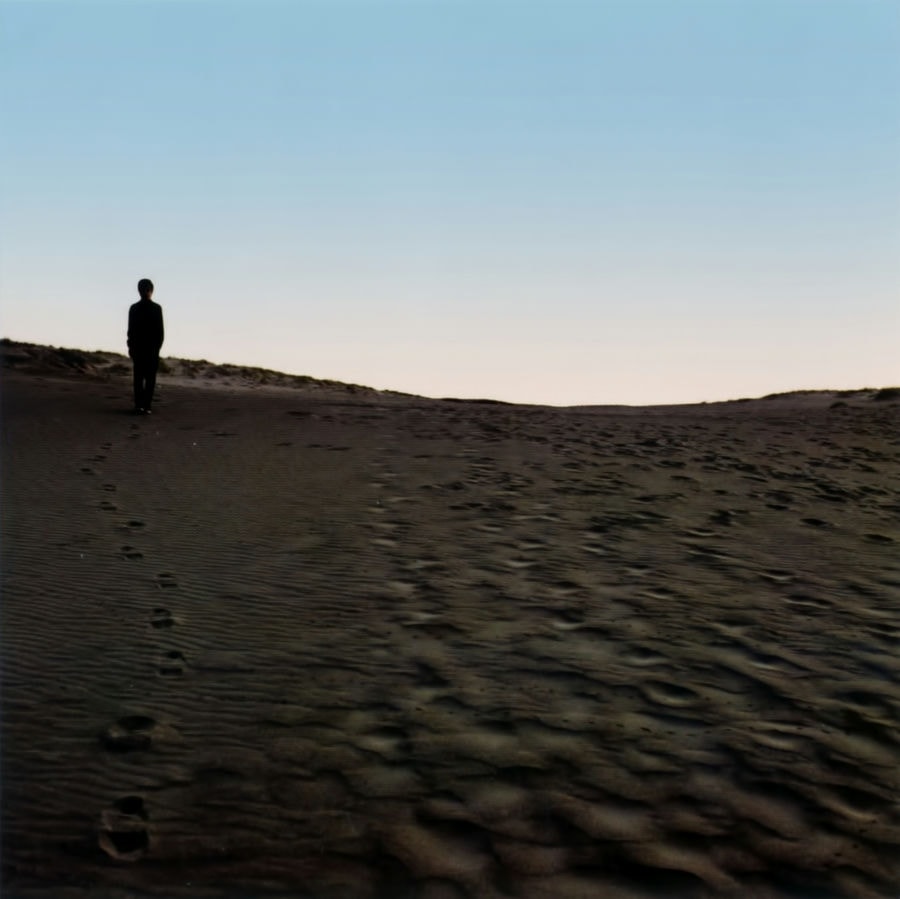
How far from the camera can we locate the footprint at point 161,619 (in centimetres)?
538

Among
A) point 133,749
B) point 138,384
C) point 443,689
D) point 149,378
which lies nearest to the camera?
point 133,749

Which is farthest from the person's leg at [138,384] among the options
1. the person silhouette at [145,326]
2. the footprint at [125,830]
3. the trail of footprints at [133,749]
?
the footprint at [125,830]

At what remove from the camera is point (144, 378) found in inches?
569

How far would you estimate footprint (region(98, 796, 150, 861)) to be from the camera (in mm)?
3238

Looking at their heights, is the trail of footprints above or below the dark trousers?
below

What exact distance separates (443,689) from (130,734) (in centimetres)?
132

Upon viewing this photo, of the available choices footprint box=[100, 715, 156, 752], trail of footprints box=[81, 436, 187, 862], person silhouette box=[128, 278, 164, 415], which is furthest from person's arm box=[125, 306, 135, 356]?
footprint box=[100, 715, 156, 752]

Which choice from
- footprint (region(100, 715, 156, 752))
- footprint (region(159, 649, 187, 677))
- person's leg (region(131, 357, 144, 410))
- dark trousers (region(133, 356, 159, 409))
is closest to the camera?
footprint (region(100, 715, 156, 752))

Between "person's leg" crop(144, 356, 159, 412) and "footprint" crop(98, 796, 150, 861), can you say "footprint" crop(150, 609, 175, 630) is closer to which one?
"footprint" crop(98, 796, 150, 861)

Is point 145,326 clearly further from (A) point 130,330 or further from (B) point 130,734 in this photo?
(B) point 130,734

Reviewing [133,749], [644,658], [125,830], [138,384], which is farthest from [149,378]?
[125,830]

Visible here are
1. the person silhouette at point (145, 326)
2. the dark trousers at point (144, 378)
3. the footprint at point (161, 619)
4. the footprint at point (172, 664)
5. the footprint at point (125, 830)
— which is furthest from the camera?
the dark trousers at point (144, 378)

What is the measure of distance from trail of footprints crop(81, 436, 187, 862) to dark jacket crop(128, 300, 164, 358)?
325 inches

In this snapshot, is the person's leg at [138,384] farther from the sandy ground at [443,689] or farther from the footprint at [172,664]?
the footprint at [172,664]
